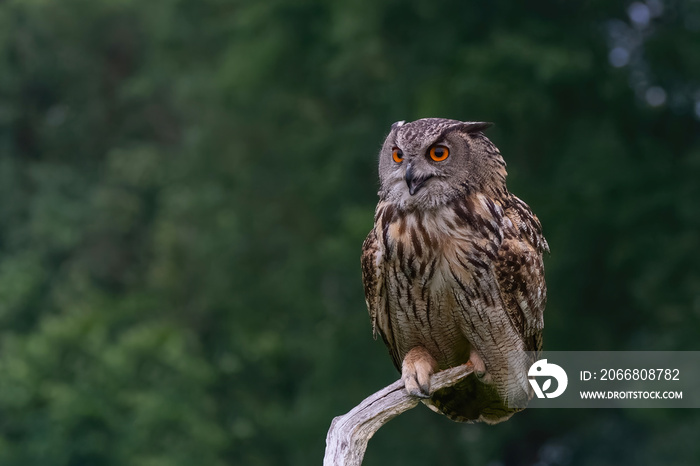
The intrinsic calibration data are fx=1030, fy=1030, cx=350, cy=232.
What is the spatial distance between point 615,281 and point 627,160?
119cm

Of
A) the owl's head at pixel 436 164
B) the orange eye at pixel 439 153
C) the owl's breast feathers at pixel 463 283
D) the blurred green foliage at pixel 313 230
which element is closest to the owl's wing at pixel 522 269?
the owl's breast feathers at pixel 463 283

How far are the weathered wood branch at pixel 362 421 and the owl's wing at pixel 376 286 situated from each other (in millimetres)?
235

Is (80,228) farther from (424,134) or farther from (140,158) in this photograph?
(424,134)

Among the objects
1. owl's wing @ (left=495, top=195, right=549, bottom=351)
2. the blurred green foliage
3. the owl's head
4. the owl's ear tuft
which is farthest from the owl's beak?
the blurred green foliage

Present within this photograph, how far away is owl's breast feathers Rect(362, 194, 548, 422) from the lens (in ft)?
10.2

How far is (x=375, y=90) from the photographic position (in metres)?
11.2

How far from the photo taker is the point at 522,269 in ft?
10.5

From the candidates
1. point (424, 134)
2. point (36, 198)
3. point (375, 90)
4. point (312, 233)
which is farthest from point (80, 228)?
point (424, 134)

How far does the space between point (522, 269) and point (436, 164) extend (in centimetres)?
44

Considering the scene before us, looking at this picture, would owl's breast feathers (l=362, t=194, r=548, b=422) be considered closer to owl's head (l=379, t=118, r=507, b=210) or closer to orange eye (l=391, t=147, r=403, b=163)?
owl's head (l=379, t=118, r=507, b=210)

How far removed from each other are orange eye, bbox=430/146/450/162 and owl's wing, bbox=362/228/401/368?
33 centimetres

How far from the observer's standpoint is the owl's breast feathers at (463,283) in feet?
10.2

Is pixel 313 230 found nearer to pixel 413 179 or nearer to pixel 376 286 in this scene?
pixel 376 286

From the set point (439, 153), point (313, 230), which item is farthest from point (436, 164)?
point (313, 230)
